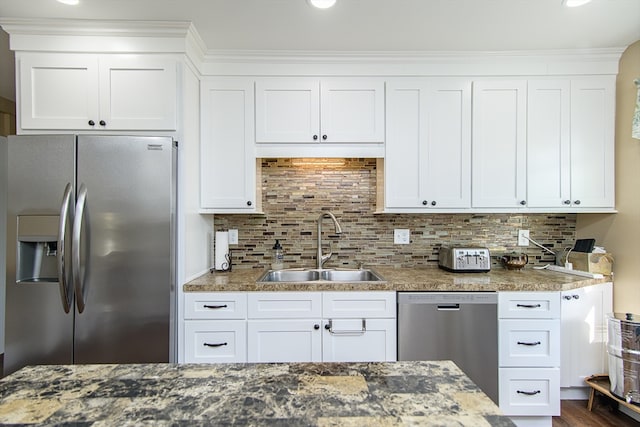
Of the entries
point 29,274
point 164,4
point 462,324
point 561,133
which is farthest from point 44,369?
point 561,133

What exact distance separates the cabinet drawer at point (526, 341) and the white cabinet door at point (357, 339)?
0.67 metres

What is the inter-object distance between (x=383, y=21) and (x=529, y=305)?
191cm

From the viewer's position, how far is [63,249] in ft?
5.81

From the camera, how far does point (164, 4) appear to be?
1.82 meters

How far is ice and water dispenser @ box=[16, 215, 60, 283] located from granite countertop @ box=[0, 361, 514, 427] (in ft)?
3.84

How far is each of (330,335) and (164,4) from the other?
2085 millimetres

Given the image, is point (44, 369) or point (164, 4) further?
point (164, 4)

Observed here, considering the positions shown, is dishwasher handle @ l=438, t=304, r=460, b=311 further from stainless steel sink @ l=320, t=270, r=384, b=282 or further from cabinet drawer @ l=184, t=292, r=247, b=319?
cabinet drawer @ l=184, t=292, r=247, b=319

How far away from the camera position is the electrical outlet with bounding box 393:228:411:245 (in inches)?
105

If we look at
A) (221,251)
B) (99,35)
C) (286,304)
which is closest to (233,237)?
(221,251)

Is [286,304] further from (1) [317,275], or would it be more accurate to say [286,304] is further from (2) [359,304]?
(1) [317,275]

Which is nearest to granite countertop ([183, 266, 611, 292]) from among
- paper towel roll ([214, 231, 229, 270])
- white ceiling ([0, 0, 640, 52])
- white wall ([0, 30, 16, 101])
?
paper towel roll ([214, 231, 229, 270])

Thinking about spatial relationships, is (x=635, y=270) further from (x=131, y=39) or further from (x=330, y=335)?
(x=131, y=39)

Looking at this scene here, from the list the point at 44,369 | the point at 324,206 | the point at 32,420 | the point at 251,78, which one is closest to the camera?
the point at 32,420
